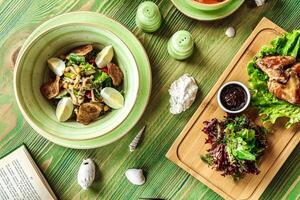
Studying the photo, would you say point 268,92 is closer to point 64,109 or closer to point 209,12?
point 209,12

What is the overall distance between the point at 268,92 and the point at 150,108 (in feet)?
1.08

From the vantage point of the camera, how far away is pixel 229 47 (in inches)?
65.8

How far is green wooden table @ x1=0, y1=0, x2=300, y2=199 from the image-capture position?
1670 mm

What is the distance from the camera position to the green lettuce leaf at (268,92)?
1597 millimetres

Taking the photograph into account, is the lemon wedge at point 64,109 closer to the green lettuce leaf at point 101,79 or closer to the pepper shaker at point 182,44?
the green lettuce leaf at point 101,79

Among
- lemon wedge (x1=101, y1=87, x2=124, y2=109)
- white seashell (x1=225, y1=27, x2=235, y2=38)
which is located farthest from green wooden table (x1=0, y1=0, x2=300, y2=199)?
lemon wedge (x1=101, y1=87, x2=124, y2=109)

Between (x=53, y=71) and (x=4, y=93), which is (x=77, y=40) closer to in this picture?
(x=53, y=71)

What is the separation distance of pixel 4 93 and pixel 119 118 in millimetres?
365

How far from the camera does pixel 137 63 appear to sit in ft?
5.14

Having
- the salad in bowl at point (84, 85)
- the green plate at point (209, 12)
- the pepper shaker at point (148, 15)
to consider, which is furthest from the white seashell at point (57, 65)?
the green plate at point (209, 12)

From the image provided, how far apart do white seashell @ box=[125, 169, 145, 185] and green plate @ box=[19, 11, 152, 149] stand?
14cm

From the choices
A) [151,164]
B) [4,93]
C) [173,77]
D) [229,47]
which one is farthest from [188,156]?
[4,93]

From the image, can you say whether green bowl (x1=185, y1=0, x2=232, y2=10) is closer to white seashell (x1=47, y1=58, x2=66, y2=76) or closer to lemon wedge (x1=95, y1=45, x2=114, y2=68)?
lemon wedge (x1=95, y1=45, x2=114, y2=68)

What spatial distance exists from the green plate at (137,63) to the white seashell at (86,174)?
0.10 metres
